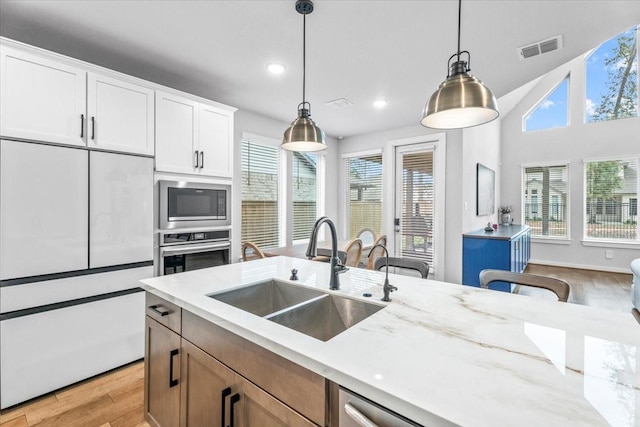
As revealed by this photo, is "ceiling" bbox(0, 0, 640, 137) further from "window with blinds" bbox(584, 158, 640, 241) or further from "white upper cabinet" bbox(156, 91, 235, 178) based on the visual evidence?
"window with blinds" bbox(584, 158, 640, 241)

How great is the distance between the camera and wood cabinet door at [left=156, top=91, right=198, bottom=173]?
8.63 ft

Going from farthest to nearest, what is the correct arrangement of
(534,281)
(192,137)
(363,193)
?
1. (363,193)
2. (192,137)
3. (534,281)

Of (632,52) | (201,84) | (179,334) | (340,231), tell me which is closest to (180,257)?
(179,334)

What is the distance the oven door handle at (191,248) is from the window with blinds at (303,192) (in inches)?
73.7

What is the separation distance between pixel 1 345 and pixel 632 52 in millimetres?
9793

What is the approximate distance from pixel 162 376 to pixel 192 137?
83.1 inches

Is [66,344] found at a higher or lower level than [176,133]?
lower

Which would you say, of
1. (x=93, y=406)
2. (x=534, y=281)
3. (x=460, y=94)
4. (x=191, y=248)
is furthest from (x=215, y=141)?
(x=534, y=281)

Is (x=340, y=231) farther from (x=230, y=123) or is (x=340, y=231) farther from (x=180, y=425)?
(x=180, y=425)

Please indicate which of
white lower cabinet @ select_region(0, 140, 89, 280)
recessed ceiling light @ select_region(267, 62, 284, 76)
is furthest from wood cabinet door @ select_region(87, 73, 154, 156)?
recessed ceiling light @ select_region(267, 62, 284, 76)

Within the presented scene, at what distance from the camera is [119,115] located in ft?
7.75

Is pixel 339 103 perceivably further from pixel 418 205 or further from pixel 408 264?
pixel 408 264

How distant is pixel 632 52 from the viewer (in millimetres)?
5762

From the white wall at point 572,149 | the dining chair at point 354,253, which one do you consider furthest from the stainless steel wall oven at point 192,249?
the white wall at point 572,149
